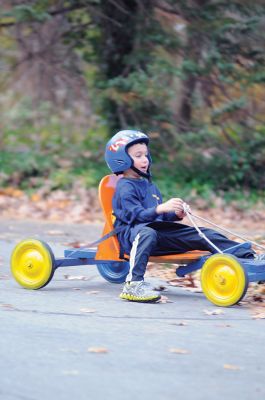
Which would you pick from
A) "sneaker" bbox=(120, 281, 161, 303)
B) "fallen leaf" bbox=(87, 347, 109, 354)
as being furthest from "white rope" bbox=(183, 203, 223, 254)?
"fallen leaf" bbox=(87, 347, 109, 354)

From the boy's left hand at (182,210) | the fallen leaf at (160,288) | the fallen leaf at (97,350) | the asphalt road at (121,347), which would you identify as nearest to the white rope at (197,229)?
the boy's left hand at (182,210)

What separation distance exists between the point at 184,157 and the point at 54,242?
4.63 m

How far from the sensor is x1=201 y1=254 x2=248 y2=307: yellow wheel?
22.3 ft

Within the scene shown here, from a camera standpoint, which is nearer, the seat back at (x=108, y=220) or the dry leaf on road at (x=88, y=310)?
the dry leaf on road at (x=88, y=310)

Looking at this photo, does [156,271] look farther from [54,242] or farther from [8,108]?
[8,108]

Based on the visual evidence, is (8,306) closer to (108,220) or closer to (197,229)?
(108,220)

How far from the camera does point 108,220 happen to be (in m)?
7.57

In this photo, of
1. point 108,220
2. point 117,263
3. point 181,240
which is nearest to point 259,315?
point 181,240

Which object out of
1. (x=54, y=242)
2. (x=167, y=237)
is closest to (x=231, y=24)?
(x=54, y=242)

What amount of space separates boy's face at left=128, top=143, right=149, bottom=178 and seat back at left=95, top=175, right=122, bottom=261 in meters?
0.23

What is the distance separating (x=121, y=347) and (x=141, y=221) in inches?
74.8

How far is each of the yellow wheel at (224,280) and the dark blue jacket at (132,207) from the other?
0.62 m

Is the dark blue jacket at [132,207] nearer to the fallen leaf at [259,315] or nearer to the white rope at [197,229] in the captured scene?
the white rope at [197,229]

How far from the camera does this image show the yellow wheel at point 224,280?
6.79 meters
